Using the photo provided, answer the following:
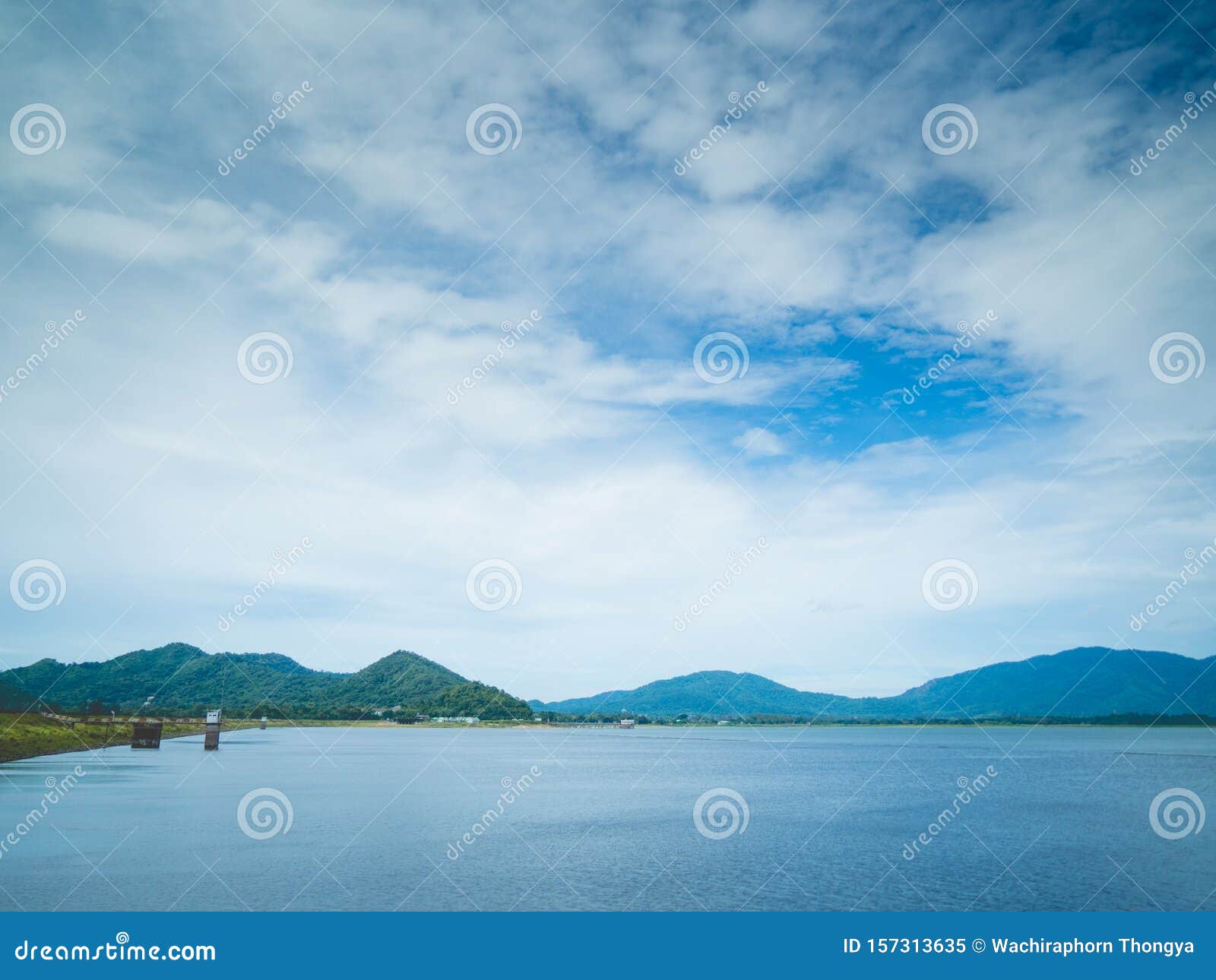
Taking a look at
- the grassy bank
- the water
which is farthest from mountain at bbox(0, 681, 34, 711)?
the water

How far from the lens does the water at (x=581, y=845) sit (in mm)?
28141

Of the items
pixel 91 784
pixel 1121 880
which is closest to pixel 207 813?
pixel 91 784

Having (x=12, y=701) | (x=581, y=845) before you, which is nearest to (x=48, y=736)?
(x=12, y=701)

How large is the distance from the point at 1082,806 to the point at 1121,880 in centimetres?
2886

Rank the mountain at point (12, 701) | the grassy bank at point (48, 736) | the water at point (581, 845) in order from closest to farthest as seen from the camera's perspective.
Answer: the water at point (581, 845) → the grassy bank at point (48, 736) → the mountain at point (12, 701)

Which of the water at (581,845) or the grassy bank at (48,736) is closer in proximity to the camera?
the water at (581,845)

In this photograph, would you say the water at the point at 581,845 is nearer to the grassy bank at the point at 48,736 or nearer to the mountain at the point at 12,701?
the grassy bank at the point at 48,736

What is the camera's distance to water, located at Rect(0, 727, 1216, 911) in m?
28.1

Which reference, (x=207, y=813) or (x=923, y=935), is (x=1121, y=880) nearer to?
(x=923, y=935)

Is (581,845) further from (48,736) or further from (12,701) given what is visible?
(12,701)

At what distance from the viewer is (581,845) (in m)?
38.8

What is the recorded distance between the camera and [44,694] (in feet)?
550

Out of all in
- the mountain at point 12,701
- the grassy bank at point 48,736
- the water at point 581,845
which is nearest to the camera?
the water at point 581,845

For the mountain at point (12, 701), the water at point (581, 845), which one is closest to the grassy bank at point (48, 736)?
the water at point (581, 845)
